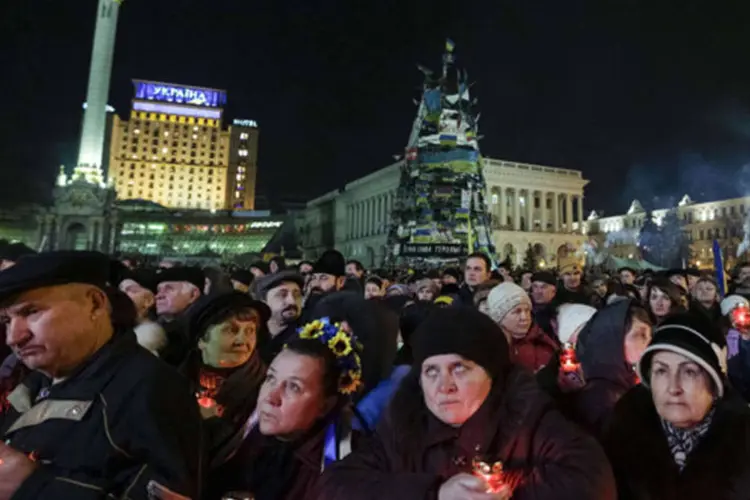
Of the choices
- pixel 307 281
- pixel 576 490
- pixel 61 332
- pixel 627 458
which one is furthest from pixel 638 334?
pixel 307 281

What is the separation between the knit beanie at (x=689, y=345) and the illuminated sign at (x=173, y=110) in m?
131

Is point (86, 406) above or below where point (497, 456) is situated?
above

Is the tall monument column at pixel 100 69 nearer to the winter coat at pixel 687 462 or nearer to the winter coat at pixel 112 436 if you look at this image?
the winter coat at pixel 112 436

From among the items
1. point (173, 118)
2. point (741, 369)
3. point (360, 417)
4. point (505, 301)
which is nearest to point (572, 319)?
point (505, 301)

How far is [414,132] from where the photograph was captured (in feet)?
90.5

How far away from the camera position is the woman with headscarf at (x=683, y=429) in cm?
210

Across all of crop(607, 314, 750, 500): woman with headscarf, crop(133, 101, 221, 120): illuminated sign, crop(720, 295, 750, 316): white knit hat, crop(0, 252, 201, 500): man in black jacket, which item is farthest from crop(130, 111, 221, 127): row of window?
crop(607, 314, 750, 500): woman with headscarf

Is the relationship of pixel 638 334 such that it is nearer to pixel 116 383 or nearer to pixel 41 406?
pixel 116 383

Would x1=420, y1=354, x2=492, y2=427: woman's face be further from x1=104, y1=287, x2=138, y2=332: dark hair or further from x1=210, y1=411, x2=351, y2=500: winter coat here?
x1=104, y1=287, x2=138, y2=332: dark hair

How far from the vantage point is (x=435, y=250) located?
845 inches

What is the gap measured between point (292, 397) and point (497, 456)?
1.06 meters

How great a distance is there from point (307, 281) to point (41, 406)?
6470 millimetres

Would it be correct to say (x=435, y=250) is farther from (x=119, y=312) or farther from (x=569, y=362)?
(x=119, y=312)

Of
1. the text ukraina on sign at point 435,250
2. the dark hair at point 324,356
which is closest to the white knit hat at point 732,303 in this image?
the dark hair at point 324,356
